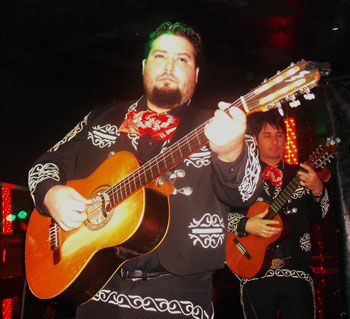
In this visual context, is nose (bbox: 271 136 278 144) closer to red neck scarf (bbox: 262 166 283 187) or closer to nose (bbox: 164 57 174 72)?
red neck scarf (bbox: 262 166 283 187)

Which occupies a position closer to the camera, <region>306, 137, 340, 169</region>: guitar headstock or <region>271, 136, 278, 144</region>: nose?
<region>306, 137, 340, 169</region>: guitar headstock

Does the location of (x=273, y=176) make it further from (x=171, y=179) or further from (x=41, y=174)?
(x=41, y=174)

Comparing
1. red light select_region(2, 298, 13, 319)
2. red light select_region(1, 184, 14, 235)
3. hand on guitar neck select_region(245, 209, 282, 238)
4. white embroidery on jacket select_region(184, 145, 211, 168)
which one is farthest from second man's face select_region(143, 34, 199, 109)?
red light select_region(2, 298, 13, 319)

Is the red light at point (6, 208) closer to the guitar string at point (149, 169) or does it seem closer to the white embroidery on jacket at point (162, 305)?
the guitar string at point (149, 169)

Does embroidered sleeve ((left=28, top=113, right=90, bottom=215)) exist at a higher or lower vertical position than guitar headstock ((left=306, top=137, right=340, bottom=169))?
lower

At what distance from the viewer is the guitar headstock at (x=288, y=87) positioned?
1508mm

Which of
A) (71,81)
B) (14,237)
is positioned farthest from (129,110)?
(71,81)

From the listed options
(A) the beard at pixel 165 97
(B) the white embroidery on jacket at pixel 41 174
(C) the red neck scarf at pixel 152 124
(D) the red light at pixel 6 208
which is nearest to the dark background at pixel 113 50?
(D) the red light at pixel 6 208

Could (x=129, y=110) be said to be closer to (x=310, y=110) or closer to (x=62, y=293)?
(x=62, y=293)

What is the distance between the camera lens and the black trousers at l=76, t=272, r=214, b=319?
5.57 feet

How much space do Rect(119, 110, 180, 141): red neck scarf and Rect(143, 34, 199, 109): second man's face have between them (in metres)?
0.14

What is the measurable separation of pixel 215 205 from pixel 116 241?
58 centimetres

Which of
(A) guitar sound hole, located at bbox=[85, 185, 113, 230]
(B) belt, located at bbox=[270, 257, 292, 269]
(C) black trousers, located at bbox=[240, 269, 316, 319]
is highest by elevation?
(A) guitar sound hole, located at bbox=[85, 185, 113, 230]

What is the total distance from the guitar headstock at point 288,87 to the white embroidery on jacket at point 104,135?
95 centimetres
